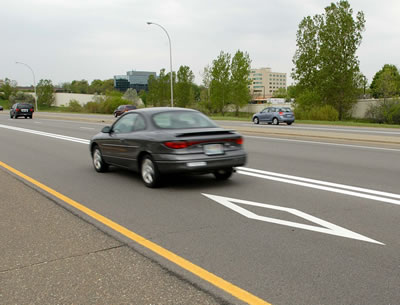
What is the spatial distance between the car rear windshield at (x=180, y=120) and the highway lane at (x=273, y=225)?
1122 millimetres

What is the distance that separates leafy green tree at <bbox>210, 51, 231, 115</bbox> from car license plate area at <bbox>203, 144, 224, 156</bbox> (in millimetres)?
54402

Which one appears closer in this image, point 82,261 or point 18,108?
point 82,261

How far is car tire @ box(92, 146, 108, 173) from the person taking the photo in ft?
32.0

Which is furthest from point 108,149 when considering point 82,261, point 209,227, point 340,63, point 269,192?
point 340,63

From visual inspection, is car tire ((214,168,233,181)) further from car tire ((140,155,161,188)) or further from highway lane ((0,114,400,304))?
car tire ((140,155,161,188))

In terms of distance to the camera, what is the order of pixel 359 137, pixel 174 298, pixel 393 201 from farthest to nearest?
pixel 359 137 < pixel 393 201 < pixel 174 298

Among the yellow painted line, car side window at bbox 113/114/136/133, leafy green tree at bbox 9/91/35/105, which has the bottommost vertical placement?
the yellow painted line

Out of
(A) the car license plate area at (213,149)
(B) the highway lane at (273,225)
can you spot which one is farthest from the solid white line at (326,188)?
(A) the car license plate area at (213,149)

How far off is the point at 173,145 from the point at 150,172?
2.44 ft

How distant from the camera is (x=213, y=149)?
304 inches

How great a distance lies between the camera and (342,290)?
3.46m

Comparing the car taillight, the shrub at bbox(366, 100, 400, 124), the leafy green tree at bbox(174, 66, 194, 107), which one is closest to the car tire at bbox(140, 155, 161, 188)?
the car taillight

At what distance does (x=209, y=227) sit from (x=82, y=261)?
169 centimetres

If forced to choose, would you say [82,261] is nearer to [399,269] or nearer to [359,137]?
[399,269]
